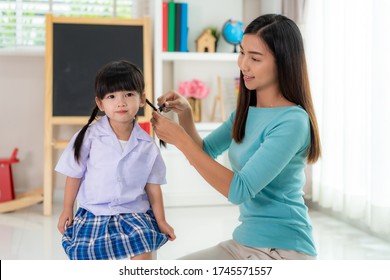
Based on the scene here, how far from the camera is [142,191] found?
131cm

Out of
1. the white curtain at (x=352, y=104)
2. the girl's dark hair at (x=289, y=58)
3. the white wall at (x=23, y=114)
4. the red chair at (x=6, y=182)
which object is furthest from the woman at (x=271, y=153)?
the white wall at (x=23, y=114)

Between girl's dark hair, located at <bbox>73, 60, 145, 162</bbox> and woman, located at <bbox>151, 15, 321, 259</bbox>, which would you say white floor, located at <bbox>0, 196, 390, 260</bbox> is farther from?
girl's dark hair, located at <bbox>73, 60, 145, 162</bbox>

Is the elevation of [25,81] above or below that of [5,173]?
above

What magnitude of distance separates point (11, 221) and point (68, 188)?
6.31 ft

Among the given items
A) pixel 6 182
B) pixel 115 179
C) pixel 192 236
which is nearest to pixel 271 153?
pixel 115 179

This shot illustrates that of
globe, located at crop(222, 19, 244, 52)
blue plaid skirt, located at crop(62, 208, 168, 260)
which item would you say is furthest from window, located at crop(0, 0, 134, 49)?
blue plaid skirt, located at crop(62, 208, 168, 260)

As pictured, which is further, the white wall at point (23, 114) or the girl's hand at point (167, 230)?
the white wall at point (23, 114)

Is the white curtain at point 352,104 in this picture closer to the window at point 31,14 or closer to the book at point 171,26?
the book at point 171,26

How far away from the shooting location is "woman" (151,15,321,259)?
1.24 m

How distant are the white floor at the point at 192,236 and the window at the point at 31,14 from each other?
115 cm

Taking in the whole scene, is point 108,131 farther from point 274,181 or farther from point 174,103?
point 274,181

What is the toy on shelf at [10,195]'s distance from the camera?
328cm
